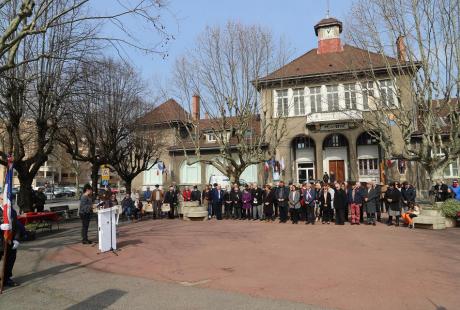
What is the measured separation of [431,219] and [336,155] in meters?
19.2

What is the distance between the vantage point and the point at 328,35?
1442 inches

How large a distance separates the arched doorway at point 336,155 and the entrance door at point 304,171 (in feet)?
4.04

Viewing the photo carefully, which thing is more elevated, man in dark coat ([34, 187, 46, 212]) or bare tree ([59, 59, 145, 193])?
bare tree ([59, 59, 145, 193])

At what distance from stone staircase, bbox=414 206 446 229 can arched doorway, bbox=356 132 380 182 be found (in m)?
17.3

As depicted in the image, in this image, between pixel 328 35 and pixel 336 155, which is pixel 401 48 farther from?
pixel 328 35

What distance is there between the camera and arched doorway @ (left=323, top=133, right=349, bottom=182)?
32.7m

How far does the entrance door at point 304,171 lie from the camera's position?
110ft

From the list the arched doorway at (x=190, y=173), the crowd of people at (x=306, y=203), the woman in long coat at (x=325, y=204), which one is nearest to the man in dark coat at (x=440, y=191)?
the crowd of people at (x=306, y=203)

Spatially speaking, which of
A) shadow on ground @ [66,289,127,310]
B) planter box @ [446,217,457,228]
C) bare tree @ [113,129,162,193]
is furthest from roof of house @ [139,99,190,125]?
shadow on ground @ [66,289,127,310]

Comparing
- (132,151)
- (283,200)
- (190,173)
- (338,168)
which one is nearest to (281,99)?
(338,168)

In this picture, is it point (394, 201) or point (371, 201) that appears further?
point (371, 201)

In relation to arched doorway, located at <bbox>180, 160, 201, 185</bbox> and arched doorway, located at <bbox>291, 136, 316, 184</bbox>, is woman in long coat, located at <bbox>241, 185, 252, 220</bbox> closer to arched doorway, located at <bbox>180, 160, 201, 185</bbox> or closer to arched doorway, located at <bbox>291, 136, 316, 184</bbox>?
arched doorway, located at <bbox>291, 136, 316, 184</bbox>

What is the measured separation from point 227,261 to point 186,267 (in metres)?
1.06

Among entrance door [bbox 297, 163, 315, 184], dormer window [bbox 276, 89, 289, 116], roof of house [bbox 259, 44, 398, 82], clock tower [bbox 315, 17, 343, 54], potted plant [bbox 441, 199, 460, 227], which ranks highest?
clock tower [bbox 315, 17, 343, 54]
